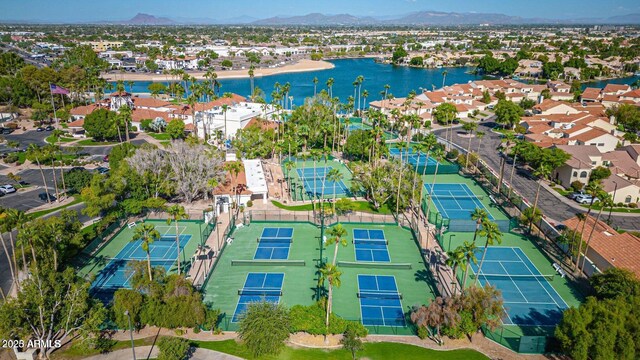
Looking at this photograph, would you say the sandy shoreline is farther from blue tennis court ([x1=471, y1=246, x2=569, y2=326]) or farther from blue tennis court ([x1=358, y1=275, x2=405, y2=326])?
blue tennis court ([x1=471, y1=246, x2=569, y2=326])

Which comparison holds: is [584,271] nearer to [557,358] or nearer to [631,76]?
[557,358]

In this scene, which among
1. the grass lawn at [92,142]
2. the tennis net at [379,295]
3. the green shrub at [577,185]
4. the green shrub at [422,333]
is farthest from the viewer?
the grass lawn at [92,142]

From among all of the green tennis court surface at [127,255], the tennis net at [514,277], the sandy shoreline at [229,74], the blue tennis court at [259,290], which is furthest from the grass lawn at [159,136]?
the sandy shoreline at [229,74]

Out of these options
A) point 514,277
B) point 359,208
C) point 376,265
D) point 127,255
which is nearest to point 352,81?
point 359,208

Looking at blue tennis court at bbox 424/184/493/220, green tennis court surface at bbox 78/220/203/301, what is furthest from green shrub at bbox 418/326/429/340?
blue tennis court at bbox 424/184/493/220

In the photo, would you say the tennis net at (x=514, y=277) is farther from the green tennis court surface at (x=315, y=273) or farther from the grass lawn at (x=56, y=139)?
the grass lawn at (x=56, y=139)
